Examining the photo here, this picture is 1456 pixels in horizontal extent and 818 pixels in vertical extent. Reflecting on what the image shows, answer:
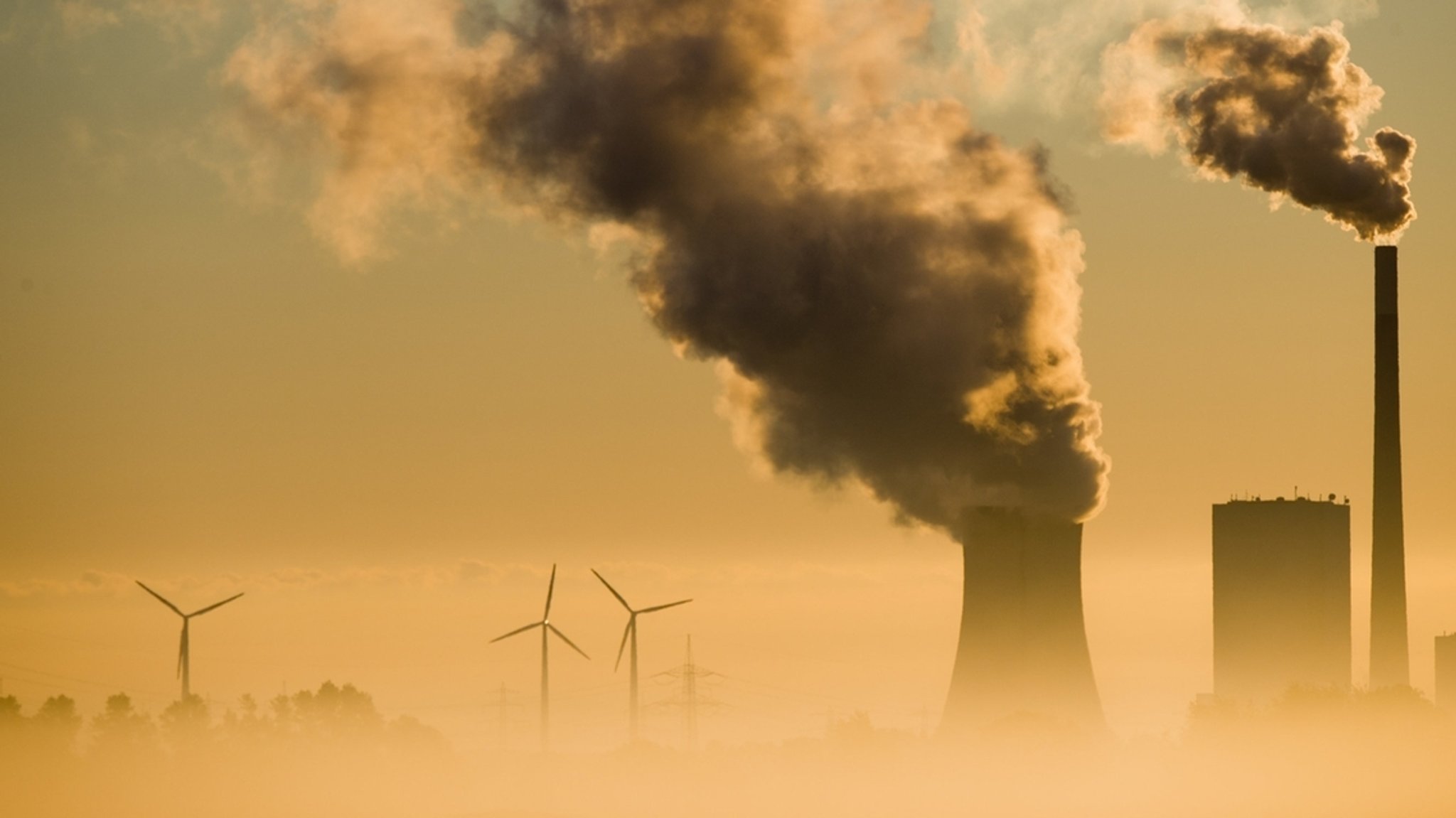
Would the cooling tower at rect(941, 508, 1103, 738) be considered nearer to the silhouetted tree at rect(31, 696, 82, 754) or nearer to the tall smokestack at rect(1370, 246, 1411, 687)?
the tall smokestack at rect(1370, 246, 1411, 687)

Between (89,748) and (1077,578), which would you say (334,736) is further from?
(1077,578)

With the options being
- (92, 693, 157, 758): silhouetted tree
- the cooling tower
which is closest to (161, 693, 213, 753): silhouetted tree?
(92, 693, 157, 758): silhouetted tree

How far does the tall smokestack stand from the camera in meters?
116

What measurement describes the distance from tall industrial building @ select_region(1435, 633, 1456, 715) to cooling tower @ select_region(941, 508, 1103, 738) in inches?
2421

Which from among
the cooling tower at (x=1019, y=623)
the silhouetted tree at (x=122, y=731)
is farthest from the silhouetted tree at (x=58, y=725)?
the cooling tower at (x=1019, y=623)

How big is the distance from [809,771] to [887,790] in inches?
296

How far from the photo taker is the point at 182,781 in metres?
113

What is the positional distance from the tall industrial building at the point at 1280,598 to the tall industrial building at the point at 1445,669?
2462 cm

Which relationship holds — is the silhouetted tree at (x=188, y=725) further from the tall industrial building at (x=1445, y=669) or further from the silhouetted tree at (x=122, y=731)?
the tall industrial building at (x=1445, y=669)

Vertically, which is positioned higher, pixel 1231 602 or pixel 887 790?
pixel 1231 602

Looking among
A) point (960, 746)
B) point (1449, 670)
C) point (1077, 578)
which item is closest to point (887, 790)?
point (960, 746)

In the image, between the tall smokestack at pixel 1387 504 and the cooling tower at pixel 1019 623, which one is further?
the tall smokestack at pixel 1387 504

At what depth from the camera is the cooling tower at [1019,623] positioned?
97.5 m

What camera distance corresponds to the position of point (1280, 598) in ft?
432
